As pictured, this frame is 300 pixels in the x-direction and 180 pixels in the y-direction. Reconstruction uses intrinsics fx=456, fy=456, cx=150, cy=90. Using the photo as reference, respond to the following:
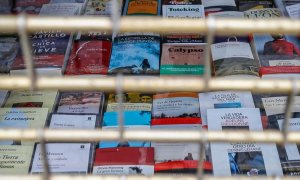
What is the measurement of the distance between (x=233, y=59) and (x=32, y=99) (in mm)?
525

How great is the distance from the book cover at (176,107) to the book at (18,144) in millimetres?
271

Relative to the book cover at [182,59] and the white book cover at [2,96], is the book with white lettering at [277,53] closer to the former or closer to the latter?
the book cover at [182,59]

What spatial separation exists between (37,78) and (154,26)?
16cm

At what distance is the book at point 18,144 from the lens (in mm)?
984

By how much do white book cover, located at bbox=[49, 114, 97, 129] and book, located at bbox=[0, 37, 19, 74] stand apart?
0.23 meters

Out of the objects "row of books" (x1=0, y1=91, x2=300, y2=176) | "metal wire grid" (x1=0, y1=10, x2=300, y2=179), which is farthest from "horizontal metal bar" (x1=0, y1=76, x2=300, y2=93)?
"row of books" (x1=0, y1=91, x2=300, y2=176)

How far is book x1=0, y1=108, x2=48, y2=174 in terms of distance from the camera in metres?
0.98

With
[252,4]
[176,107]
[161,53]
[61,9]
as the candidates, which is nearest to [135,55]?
[161,53]

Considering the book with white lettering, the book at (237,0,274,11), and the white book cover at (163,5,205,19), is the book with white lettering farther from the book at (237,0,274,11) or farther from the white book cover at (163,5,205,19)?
the white book cover at (163,5,205,19)

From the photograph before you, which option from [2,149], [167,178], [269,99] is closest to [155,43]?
[269,99]

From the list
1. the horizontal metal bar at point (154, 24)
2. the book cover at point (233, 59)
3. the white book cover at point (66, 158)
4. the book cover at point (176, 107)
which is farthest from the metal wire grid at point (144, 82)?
the book cover at point (233, 59)

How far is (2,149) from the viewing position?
101 centimetres

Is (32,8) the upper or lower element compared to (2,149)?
upper

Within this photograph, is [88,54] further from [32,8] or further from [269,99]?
[269,99]
